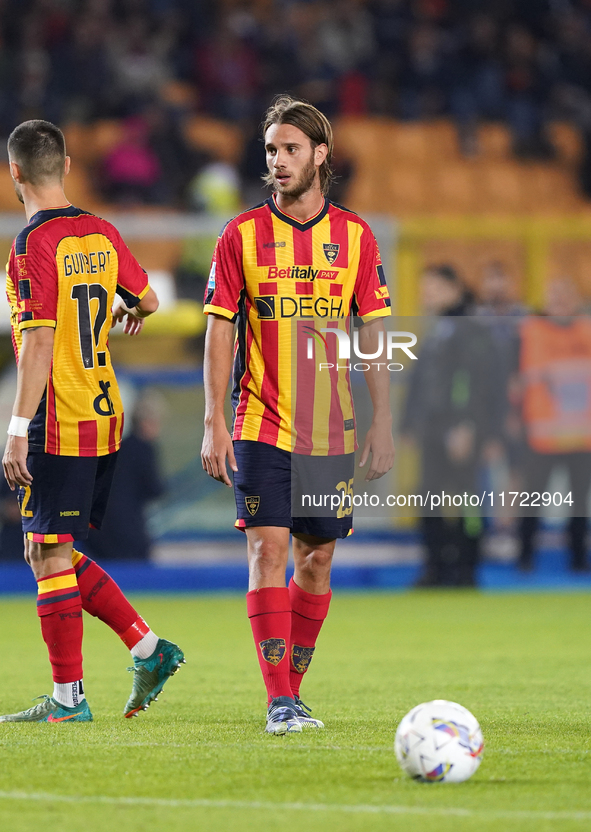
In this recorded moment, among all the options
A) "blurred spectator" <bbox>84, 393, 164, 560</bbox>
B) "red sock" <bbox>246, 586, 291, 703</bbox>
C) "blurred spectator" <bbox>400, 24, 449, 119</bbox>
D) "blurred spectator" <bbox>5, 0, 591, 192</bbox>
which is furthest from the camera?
"blurred spectator" <bbox>400, 24, 449, 119</bbox>

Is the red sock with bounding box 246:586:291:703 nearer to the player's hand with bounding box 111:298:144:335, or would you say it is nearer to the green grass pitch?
the green grass pitch

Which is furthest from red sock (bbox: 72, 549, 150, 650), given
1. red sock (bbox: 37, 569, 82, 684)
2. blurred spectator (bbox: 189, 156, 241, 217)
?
blurred spectator (bbox: 189, 156, 241, 217)

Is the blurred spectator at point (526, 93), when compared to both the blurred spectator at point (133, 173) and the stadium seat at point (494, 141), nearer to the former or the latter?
the stadium seat at point (494, 141)

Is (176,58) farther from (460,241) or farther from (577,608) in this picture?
(577,608)

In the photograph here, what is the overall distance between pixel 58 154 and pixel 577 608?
5.55m

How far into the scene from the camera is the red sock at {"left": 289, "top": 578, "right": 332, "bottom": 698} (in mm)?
4605

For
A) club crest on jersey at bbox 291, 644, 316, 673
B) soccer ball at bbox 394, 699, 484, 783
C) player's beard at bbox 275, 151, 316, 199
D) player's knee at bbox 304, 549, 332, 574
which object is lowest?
soccer ball at bbox 394, 699, 484, 783

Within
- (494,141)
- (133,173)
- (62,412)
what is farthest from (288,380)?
(494,141)

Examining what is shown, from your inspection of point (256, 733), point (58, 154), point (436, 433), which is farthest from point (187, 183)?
point (256, 733)

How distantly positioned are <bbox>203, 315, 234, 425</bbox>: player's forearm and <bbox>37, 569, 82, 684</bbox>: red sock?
0.79 metres

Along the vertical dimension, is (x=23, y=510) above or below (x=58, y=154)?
below

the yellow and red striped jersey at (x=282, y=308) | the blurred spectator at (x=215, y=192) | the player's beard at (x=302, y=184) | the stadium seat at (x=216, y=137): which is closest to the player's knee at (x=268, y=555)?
the yellow and red striped jersey at (x=282, y=308)

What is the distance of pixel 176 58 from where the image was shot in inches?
695

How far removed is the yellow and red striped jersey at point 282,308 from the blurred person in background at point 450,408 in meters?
4.89
